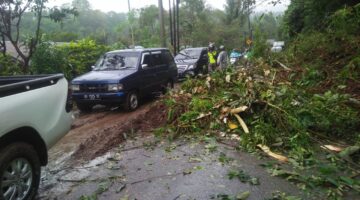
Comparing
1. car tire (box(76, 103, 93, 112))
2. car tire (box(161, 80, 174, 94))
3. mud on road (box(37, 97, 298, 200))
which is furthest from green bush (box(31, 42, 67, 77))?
mud on road (box(37, 97, 298, 200))

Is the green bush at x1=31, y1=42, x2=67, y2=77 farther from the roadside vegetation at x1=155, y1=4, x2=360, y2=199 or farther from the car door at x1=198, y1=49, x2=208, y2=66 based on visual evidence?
the car door at x1=198, y1=49, x2=208, y2=66

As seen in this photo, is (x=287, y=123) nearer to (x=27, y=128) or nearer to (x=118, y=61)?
(x=27, y=128)

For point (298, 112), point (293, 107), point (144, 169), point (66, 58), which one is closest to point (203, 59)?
point (66, 58)

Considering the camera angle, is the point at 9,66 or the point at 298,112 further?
the point at 9,66

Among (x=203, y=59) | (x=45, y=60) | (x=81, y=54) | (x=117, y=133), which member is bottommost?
(x=203, y=59)

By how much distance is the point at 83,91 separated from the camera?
32.7 feet

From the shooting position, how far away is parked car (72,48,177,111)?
9.80 metres

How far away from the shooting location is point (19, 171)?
13.4 ft

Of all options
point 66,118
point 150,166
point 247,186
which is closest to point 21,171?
point 66,118

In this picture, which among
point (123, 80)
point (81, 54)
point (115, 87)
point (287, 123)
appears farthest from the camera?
point (81, 54)

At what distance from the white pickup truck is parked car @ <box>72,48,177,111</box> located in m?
4.77

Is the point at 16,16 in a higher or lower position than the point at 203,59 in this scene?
higher

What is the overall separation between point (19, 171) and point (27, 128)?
18.4 inches

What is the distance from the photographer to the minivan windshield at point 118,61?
35.5ft
